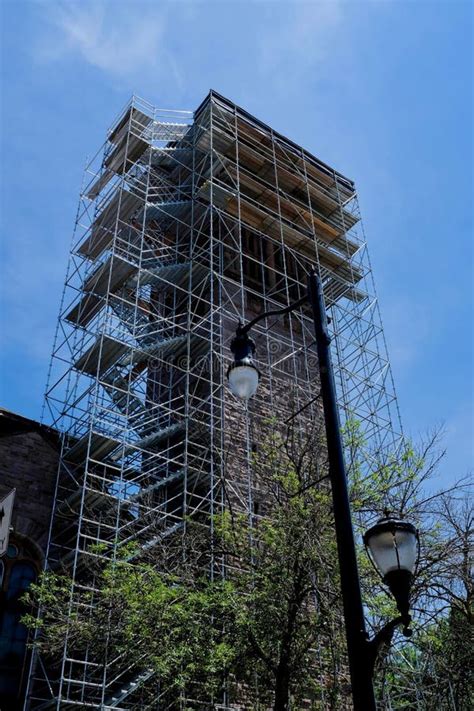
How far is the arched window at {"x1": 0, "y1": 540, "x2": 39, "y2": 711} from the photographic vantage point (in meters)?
17.5

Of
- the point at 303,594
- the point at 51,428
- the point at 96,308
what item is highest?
the point at 96,308

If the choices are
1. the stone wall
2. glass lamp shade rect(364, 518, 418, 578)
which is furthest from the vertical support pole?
the stone wall

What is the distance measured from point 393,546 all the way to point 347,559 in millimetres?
452

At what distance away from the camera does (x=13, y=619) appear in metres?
18.4

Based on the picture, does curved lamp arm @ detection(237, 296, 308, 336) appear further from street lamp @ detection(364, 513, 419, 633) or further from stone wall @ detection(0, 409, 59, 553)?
stone wall @ detection(0, 409, 59, 553)

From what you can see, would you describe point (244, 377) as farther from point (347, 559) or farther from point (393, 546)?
point (393, 546)

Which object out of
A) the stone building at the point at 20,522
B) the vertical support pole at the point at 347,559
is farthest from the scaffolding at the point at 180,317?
the vertical support pole at the point at 347,559

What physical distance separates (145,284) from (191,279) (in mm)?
1598

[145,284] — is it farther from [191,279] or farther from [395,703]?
[395,703]

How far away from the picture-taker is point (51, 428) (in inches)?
848

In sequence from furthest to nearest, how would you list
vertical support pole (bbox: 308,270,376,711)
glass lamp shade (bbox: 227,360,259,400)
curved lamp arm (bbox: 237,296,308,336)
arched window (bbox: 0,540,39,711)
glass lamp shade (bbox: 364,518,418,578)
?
arched window (bbox: 0,540,39,711)
curved lamp arm (bbox: 237,296,308,336)
glass lamp shade (bbox: 227,360,259,400)
glass lamp shade (bbox: 364,518,418,578)
vertical support pole (bbox: 308,270,376,711)

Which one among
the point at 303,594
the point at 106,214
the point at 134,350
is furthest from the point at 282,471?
the point at 106,214

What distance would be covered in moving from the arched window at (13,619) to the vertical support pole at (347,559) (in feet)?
44.7

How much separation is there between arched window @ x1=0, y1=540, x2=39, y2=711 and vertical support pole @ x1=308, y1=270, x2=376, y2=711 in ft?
44.7
